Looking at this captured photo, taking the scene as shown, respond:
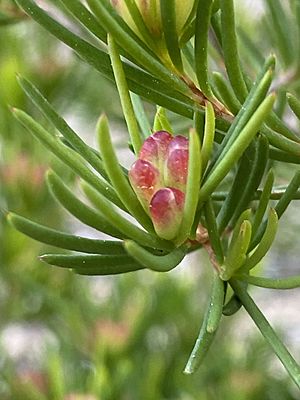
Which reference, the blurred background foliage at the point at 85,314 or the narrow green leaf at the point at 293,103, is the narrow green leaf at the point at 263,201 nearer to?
the narrow green leaf at the point at 293,103

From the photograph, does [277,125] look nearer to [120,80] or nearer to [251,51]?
[120,80]

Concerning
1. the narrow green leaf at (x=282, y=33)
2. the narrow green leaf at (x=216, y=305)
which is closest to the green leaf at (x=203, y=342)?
the narrow green leaf at (x=216, y=305)

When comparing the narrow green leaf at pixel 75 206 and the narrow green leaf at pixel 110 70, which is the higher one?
the narrow green leaf at pixel 110 70

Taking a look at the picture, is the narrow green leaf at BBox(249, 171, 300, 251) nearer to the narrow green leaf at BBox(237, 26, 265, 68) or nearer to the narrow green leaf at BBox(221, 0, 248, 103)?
the narrow green leaf at BBox(221, 0, 248, 103)

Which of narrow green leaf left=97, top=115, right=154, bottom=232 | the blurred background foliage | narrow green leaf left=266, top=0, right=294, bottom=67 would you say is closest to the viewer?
narrow green leaf left=97, top=115, right=154, bottom=232

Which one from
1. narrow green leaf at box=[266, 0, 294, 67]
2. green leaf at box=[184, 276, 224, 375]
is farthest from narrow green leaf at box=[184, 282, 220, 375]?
narrow green leaf at box=[266, 0, 294, 67]

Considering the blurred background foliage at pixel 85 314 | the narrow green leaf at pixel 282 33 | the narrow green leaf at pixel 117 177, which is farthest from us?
the blurred background foliage at pixel 85 314

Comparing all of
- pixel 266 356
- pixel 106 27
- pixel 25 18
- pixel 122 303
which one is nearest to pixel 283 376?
pixel 266 356
